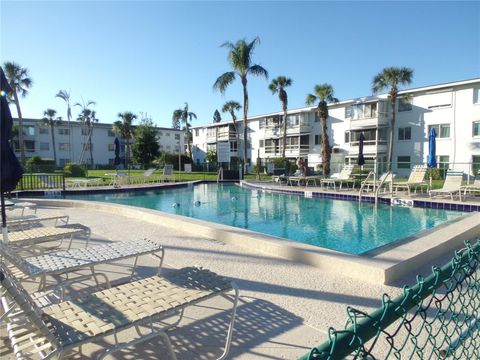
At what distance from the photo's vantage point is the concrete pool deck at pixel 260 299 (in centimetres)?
264

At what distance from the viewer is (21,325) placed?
2.22m

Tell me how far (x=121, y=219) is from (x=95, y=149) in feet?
159

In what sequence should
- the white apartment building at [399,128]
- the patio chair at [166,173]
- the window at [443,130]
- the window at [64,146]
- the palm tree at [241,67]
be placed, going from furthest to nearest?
the window at [64,146]
the window at [443,130]
the palm tree at [241,67]
the white apartment building at [399,128]
the patio chair at [166,173]

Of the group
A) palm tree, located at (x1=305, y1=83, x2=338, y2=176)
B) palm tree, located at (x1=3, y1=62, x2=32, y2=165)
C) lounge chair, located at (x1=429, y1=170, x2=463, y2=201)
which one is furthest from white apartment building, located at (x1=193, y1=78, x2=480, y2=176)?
palm tree, located at (x1=3, y1=62, x2=32, y2=165)

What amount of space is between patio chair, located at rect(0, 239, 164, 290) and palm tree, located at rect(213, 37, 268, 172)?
74.4 feet

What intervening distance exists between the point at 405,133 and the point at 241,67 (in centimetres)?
1560

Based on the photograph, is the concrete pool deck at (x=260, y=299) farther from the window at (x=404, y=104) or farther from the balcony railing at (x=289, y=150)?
the balcony railing at (x=289, y=150)

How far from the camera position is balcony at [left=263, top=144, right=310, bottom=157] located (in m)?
37.5

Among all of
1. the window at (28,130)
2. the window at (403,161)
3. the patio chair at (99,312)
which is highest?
the window at (28,130)

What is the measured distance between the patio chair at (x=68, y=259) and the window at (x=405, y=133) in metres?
30.2

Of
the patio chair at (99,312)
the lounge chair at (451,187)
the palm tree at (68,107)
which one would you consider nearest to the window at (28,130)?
the palm tree at (68,107)

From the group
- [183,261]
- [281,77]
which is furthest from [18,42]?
[281,77]

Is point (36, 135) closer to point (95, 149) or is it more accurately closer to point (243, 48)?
point (95, 149)

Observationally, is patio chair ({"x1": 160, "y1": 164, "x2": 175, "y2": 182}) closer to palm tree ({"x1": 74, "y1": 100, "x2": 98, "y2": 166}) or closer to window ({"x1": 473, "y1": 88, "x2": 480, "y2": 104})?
window ({"x1": 473, "y1": 88, "x2": 480, "y2": 104})
